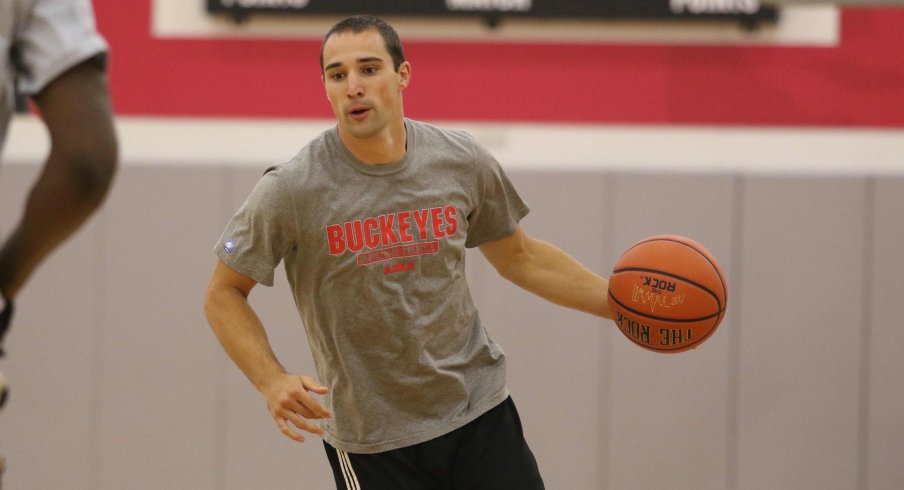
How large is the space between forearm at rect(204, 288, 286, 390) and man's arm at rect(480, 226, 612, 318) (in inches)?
30.0

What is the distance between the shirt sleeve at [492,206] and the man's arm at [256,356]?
68cm

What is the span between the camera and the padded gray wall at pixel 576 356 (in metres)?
4.74

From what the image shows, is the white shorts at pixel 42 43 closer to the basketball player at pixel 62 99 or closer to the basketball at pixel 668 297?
the basketball player at pixel 62 99

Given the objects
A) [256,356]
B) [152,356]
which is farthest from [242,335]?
[152,356]

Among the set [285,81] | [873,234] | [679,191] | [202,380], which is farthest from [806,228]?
[202,380]

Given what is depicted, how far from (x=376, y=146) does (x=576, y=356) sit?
2.28m

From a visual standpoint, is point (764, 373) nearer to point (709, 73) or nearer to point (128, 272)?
point (709, 73)

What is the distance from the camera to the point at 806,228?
4.76 metres

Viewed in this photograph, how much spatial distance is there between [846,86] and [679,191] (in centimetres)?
96

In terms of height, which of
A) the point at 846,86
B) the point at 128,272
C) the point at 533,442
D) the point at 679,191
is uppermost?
the point at 846,86

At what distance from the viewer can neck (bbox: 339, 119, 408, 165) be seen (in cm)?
276

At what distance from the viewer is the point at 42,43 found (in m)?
1.34

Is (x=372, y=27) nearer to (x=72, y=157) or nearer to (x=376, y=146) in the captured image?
(x=376, y=146)

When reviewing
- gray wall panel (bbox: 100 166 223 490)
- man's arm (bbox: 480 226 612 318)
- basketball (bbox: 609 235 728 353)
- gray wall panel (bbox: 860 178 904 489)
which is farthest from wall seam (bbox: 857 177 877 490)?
gray wall panel (bbox: 100 166 223 490)
